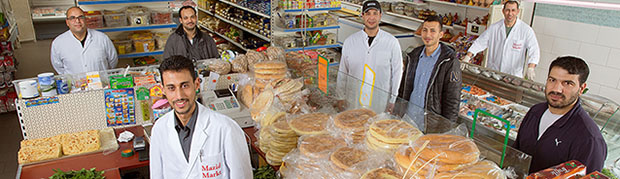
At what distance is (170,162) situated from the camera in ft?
8.20

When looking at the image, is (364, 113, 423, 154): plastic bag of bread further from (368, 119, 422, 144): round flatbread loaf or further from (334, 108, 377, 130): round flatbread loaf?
(334, 108, 377, 130): round flatbread loaf

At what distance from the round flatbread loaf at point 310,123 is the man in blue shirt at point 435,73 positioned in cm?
140

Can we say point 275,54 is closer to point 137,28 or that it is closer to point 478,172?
point 478,172

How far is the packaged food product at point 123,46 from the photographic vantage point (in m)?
6.81

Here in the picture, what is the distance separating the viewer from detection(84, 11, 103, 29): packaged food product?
6.49m

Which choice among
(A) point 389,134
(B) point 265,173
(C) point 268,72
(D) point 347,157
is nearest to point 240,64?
(C) point 268,72

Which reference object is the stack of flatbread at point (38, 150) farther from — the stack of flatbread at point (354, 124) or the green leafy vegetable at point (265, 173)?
the stack of flatbread at point (354, 124)

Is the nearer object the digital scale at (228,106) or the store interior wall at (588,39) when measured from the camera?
the digital scale at (228,106)

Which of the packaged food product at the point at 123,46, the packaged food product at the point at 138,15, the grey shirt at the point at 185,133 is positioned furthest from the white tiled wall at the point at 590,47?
the packaged food product at the point at 123,46

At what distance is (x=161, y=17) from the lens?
7.16 meters

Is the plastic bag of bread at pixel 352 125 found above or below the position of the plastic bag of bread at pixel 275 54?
below

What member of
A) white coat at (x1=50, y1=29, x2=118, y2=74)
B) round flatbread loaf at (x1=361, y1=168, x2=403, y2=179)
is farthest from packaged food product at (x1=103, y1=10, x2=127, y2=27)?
round flatbread loaf at (x1=361, y1=168, x2=403, y2=179)

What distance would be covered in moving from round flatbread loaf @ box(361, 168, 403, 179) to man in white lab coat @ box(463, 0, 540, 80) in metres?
4.02

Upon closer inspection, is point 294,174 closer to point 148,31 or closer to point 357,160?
point 357,160
